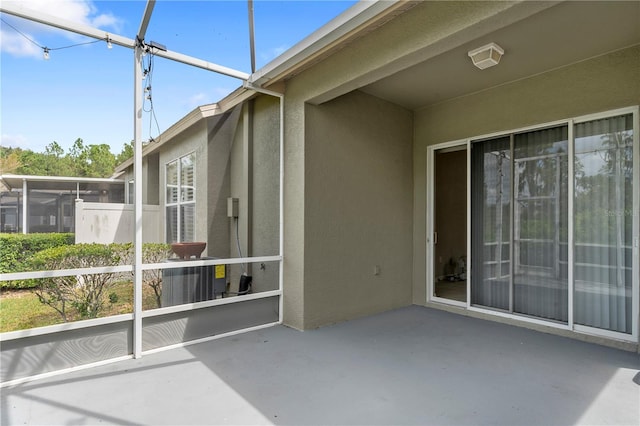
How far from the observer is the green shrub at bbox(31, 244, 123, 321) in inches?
118

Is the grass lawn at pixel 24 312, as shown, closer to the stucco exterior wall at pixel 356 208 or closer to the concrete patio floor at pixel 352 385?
the concrete patio floor at pixel 352 385

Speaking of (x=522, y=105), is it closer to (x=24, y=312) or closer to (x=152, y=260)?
(x=152, y=260)

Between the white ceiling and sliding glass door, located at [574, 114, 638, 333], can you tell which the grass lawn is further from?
sliding glass door, located at [574, 114, 638, 333]

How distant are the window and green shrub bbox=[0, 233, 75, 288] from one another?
1030 mm

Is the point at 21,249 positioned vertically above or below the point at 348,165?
below

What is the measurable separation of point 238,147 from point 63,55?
2079mm

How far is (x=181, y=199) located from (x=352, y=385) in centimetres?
278

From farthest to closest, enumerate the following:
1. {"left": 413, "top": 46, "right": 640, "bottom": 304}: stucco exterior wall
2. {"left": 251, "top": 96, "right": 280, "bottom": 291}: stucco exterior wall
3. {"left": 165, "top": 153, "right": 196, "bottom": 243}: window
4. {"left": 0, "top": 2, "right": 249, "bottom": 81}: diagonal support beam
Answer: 1. {"left": 251, "top": 96, "right": 280, "bottom": 291}: stucco exterior wall
2. {"left": 165, "top": 153, "right": 196, "bottom": 243}: window
3. {"left": 413, "top": 46, "right": 640, "bottom": 304}: stucco exterior wall
4. {"left": 0, "top": 2, "right": 249, "bottom": 81}: diagonal support beam

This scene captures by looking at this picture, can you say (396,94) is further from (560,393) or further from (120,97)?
(560,393)

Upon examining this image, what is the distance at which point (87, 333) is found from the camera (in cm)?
312

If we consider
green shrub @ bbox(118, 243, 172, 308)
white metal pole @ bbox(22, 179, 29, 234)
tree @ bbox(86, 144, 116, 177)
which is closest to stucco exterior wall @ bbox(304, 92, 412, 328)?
green shrub @ bbox(118, 243, 172, 308)

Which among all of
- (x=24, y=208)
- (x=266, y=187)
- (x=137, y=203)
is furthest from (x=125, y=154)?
(x=266, y=187)

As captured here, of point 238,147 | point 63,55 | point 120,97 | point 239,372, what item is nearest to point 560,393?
point 239,372

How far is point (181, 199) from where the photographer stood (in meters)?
4.16
